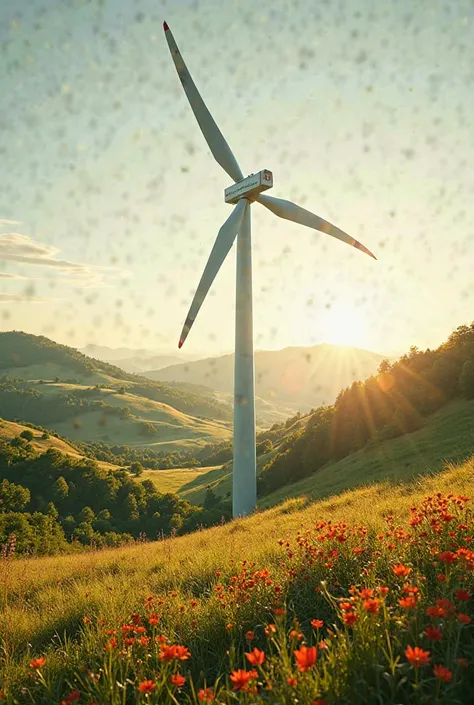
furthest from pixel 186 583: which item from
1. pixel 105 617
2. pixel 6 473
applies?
pixel 6 473

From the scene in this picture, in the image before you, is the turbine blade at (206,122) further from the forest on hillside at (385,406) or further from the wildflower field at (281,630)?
the wildflower field at (281,630)

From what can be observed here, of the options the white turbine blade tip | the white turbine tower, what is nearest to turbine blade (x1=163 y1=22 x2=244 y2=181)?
the white turbine tower

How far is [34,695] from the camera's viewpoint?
5.67 m

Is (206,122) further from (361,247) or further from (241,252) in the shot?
(361,247)

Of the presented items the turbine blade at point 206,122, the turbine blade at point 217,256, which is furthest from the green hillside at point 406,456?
the turbine blade at point 206,122

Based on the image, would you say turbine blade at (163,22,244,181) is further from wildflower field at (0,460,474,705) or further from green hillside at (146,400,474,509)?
wildflower field at (0,460,474,705)

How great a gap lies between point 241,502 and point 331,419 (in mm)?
28011

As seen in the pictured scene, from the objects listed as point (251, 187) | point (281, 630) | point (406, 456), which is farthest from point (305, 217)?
point (281, 630)

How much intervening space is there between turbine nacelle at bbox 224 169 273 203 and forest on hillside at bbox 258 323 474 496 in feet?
79.7

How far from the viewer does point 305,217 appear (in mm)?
33219

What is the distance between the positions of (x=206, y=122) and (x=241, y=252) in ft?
28.7

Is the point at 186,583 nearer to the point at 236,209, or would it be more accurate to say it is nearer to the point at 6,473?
the point at 236,209

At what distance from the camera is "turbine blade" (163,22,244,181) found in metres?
30.5

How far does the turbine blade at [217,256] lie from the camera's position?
25.9 meters
